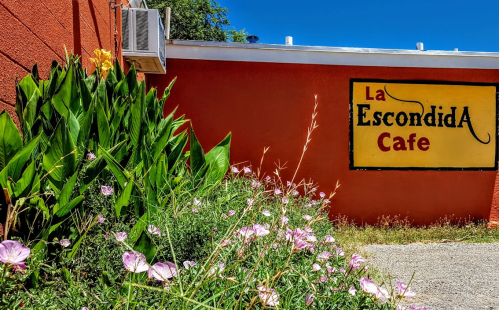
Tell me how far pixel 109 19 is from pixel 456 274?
4.41 meters

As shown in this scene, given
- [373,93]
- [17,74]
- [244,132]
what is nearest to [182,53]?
[244,132]

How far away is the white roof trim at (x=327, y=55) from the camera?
535 cm

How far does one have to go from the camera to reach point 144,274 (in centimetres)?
138

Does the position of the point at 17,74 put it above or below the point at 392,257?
above

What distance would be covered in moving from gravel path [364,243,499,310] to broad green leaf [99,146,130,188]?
84.6 inches

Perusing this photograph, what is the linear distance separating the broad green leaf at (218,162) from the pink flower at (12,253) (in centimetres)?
174

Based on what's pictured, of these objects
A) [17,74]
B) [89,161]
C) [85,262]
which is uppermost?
[17,74]

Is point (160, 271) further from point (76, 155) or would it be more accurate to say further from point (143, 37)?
point (143, 37)

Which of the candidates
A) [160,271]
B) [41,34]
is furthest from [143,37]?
[160,271]

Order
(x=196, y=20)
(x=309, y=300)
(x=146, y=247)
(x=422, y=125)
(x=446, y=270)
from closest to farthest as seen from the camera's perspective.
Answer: (x=309, y=300), (x=146, y=247), (x=446, y=270), (x=422, y=125), (x=196, y=20)

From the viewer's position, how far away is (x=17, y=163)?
1.58m

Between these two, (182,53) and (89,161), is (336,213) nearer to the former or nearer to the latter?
(182,53)

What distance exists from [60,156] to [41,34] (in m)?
1.36

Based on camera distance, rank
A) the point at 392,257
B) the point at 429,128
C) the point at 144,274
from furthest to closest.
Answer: the point at 429,128, the point at 392,257, the point at 144,274
